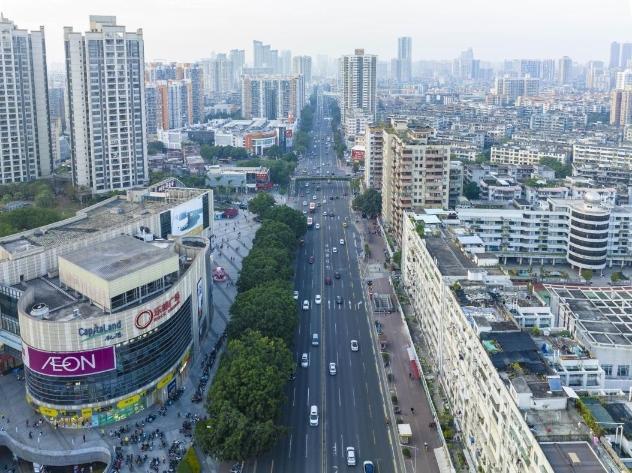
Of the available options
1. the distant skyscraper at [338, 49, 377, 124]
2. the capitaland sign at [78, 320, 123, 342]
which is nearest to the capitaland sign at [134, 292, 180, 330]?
the capitaland sign at [78, 320, 123, 342]

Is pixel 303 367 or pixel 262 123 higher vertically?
pixel 262 123

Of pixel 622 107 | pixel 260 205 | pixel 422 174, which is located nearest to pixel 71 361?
pixel 422 174

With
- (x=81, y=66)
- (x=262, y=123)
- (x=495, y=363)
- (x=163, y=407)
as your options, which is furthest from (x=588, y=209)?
(x=262, y=123)

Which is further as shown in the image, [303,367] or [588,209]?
[588,209]

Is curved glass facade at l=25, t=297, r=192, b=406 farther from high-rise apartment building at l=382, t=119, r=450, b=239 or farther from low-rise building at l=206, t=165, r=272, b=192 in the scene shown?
low-rise building at l=206, t=165, r=272, b=192

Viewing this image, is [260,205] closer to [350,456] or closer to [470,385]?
[350,456]

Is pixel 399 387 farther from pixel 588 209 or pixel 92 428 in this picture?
pixel 588 209

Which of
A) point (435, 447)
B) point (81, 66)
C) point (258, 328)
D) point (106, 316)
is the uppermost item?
point (81, 66)
